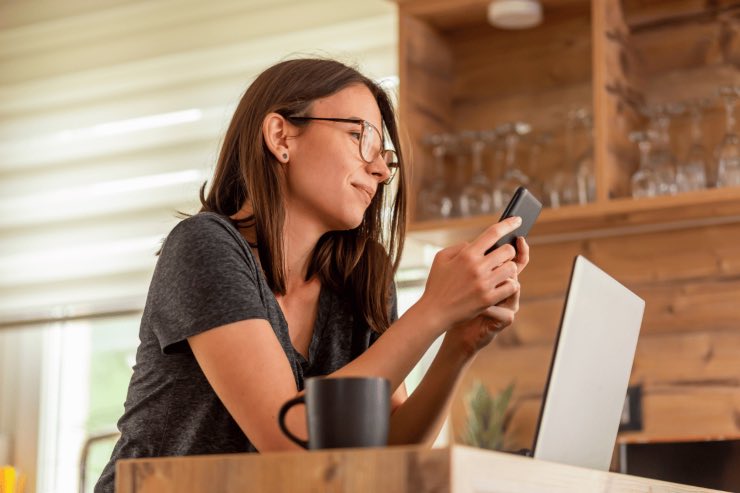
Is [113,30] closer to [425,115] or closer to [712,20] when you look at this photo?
[425,115]

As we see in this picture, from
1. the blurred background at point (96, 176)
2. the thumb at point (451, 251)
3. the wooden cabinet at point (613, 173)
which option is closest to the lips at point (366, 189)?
the thumb at point (451, 251)

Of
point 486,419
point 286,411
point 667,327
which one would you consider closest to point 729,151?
point 667,327

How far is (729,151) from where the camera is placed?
2721 mm

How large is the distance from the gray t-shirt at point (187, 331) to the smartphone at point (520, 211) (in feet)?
1.05

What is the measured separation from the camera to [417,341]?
1405 millimetres

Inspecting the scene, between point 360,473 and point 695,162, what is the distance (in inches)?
78.0

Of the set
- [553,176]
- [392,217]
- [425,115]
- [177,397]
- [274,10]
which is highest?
[274,10]

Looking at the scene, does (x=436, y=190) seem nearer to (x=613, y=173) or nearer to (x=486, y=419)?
(x=613, y=173)

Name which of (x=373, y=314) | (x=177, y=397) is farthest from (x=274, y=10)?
(x=177, y=397)

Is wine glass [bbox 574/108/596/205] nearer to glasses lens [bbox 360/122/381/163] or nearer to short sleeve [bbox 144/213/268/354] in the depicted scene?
glasses lens [bbox 360/122/381/163]

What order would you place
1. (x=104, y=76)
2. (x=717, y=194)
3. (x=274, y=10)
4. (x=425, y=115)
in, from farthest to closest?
(x=104, y=76) < (x=274, y=10) < (x=425, y=115) < (x=717, y=194)

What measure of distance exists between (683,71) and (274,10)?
1341 mm

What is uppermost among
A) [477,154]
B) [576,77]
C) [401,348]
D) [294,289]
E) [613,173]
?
[576,77]

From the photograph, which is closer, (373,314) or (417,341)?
(417,341)
